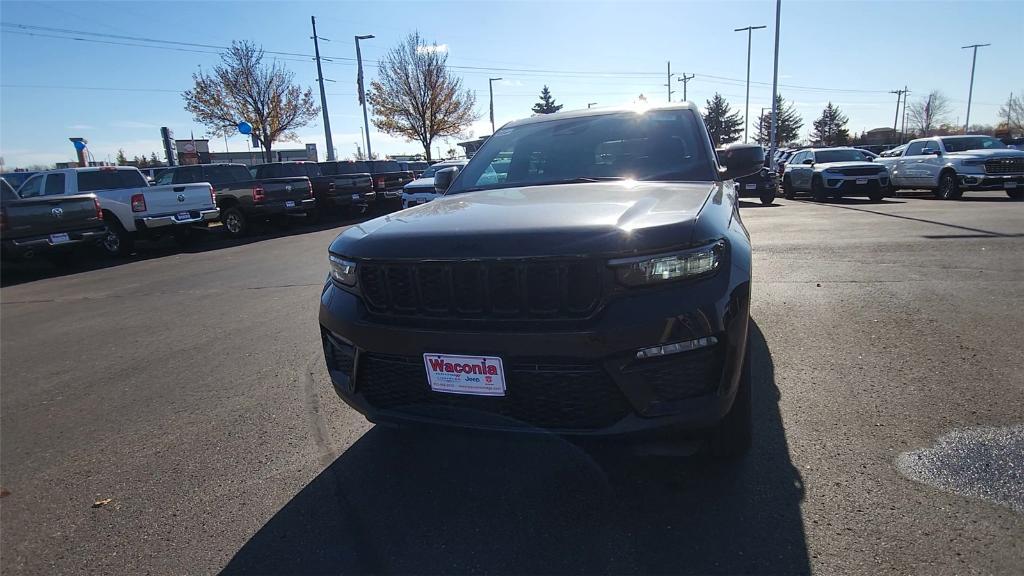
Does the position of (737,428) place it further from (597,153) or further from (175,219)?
(175,219)

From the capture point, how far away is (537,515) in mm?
2428

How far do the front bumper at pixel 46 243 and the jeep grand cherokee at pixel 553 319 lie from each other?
11.6m

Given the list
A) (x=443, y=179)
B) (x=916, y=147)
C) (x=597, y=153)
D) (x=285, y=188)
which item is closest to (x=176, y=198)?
(x=285, y=188)

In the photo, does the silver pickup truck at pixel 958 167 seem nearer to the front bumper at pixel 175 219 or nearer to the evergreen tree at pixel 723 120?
the front bumper at pixel 175 219

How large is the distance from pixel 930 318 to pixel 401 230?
469 cm

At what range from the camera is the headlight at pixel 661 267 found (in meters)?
2.08

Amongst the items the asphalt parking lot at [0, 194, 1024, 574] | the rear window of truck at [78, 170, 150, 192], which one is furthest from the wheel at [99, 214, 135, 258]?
the asphalt parking lot at [0, 194, 1024, 574]

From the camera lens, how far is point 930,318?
4.79 metres

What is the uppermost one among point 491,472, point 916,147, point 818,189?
point 916,147

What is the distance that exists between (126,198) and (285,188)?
12.8 ft

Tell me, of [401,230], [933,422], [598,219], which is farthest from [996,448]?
[401,230]

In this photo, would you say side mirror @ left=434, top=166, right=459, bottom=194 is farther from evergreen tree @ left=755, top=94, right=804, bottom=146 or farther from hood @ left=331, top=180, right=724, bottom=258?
evergreen tree @ left=755, top=94, right=804, bottom=146

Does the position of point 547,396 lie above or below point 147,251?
above

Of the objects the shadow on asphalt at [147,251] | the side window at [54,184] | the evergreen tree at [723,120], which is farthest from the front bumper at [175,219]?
the evergreen tree at [723,120]
